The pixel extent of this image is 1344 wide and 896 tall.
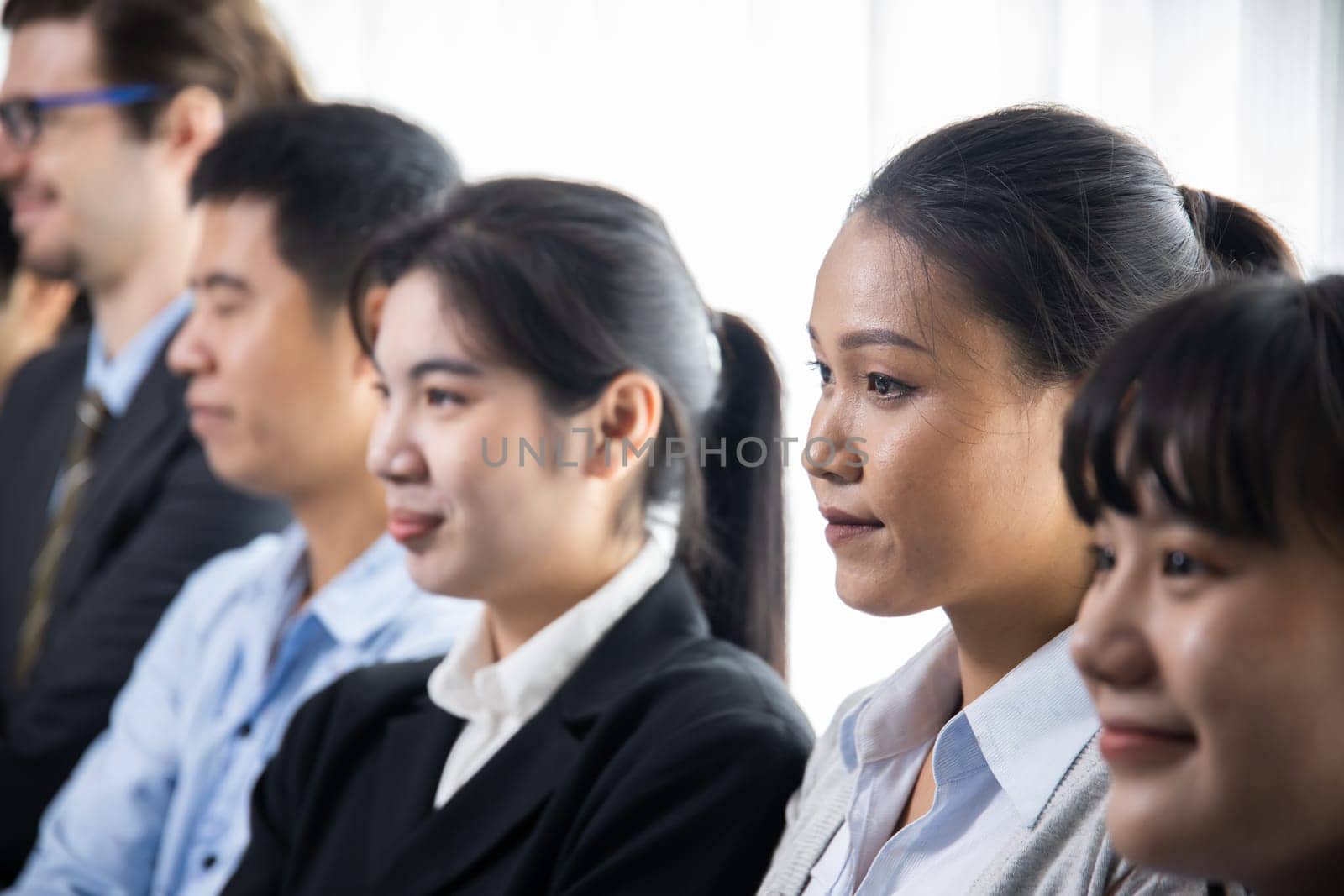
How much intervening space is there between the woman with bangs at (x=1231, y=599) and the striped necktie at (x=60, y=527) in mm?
2017

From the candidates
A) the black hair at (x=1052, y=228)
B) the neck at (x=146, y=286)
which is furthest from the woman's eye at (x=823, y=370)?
the neck at (x=146, y=286)

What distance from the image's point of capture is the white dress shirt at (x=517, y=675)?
4.62ft

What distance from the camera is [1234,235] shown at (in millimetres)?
1108

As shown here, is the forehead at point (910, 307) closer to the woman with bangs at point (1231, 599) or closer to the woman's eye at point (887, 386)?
the woman's eye at point (887, 386)

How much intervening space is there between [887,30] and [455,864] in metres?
1.31

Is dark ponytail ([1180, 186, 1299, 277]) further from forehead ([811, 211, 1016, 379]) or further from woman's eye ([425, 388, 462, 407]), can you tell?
woman's eye ([425, 388, 462, 407])

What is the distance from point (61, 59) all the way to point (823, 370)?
1.82 m

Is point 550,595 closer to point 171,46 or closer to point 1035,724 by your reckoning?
point 1035,724

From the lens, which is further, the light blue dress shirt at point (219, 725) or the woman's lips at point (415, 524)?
the light blue dress shirt at point (219, 725)

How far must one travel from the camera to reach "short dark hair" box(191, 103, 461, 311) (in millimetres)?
1866

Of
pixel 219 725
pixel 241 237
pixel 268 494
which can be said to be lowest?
pixel 219 725

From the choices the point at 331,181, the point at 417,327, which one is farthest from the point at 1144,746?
the point at 331,181

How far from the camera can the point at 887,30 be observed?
6.46 ft

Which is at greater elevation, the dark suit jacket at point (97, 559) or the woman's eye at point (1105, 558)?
the woman's eye at point (1105, 558)
